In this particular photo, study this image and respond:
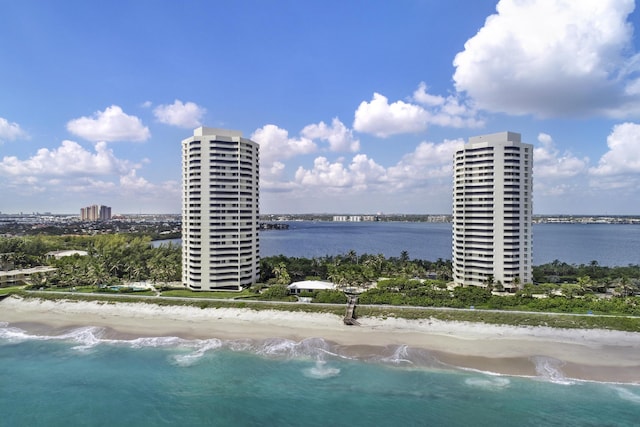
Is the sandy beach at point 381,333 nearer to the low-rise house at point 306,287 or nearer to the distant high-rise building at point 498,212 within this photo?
the low-rise house at point 306,287

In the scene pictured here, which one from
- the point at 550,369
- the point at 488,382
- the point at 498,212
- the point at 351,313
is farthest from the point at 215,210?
the point at 550,369

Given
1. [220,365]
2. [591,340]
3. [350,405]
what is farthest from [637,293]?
[220,365]

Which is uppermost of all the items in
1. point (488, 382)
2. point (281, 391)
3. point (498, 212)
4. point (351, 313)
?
point (498, 212)

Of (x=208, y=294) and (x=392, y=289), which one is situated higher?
(x=392, y=289)

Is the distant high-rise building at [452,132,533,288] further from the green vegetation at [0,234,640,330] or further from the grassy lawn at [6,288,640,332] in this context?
the grassy lawn at [6,288,640,332]

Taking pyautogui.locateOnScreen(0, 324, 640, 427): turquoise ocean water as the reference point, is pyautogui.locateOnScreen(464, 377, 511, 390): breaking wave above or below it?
above

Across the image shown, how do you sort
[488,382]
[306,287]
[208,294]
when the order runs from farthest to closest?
[306,287]
[208,294]
[488,382]

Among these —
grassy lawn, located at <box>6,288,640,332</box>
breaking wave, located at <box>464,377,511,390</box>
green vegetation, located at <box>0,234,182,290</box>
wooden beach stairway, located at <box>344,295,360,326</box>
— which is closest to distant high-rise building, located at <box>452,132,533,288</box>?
grassy lawn, located at <box>6,288,640,332</box>

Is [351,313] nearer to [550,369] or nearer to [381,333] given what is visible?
[381,333]
